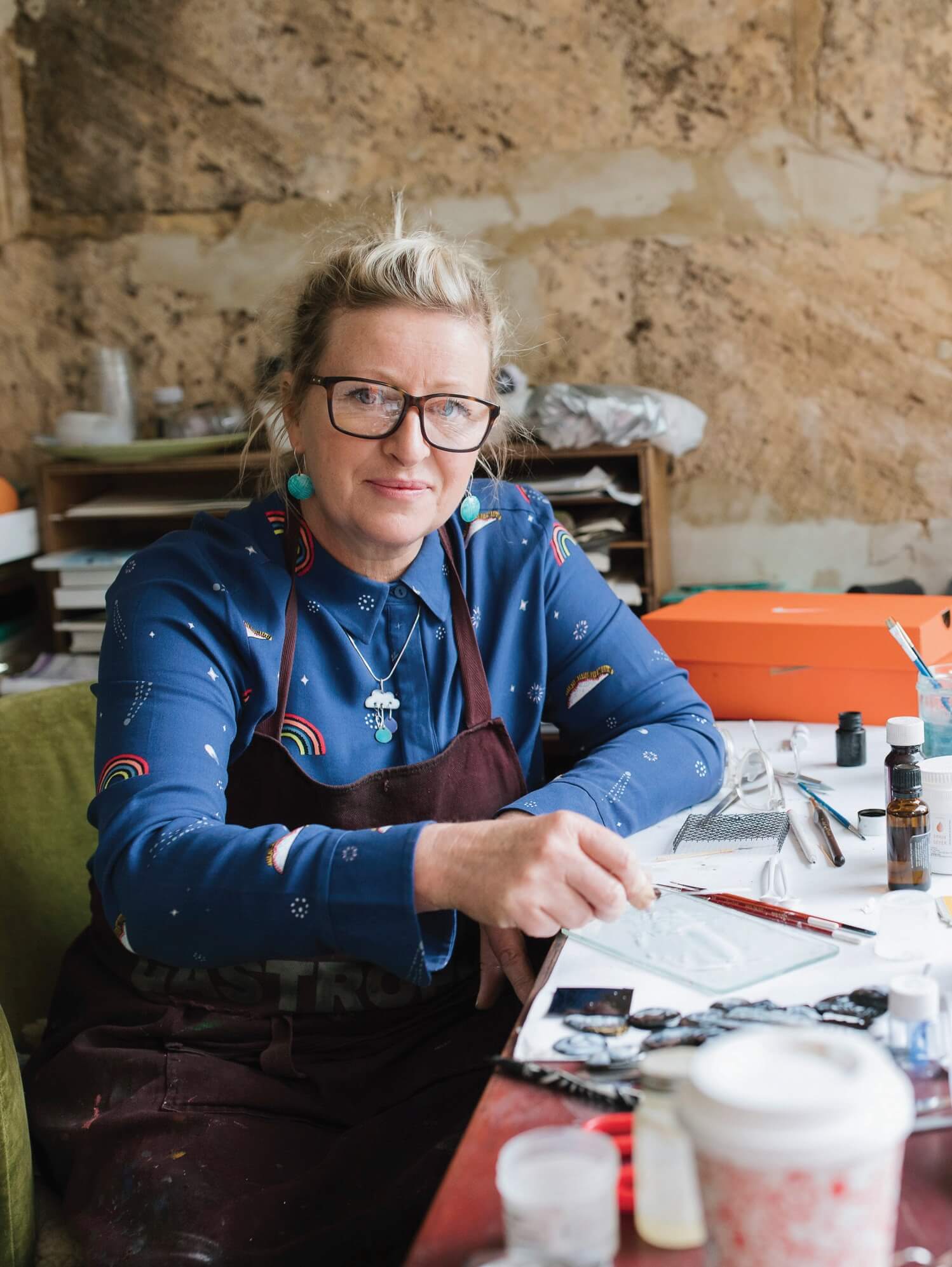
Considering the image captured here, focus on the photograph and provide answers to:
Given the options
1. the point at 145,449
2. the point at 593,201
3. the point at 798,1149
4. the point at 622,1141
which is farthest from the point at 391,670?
the point at 593,201

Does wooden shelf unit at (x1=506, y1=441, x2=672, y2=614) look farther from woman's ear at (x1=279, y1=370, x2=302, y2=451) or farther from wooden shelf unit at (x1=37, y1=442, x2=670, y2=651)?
woman's ear at (x1=279, y1=370, x2=302, y2=451)

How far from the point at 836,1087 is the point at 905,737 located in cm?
75

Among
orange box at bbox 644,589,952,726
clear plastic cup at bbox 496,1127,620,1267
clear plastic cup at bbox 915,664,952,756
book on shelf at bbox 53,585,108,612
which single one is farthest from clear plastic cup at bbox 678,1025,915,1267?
book on shelf at bbox 53,585,108,612

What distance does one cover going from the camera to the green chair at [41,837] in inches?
60.7

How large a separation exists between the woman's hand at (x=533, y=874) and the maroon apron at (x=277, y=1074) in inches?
11.5

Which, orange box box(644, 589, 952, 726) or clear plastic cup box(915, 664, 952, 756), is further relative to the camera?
orange box box(644, 589, 952, 726)

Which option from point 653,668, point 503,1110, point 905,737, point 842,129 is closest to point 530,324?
point 842,129

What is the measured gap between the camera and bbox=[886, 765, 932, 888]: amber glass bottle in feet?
3.89

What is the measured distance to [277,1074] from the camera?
127 centimetres

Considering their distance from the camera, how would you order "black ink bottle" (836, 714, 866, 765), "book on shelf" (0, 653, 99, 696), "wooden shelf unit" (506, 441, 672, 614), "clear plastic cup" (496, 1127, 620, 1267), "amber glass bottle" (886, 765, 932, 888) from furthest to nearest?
"book on shelf" (0, 653, 99, 696) < "wooden shelf unit" (506, 441, 672, 614) < "black ink bottle" (836, 714, 866, 765) < "amber glass bottle" (886, 765, 932, 888) < "clear plastic cup" (496, 1127, 620, 1267)

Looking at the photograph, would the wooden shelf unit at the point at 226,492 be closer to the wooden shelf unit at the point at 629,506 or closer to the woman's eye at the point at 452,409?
the wooden shelf unit at the point at 629,506

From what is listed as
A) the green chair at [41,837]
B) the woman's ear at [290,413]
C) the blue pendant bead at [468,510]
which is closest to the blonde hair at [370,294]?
the woman's ear at [290,413]

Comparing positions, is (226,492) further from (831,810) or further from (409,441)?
(831,810)

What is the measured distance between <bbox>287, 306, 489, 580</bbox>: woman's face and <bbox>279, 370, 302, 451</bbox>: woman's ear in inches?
2.9
